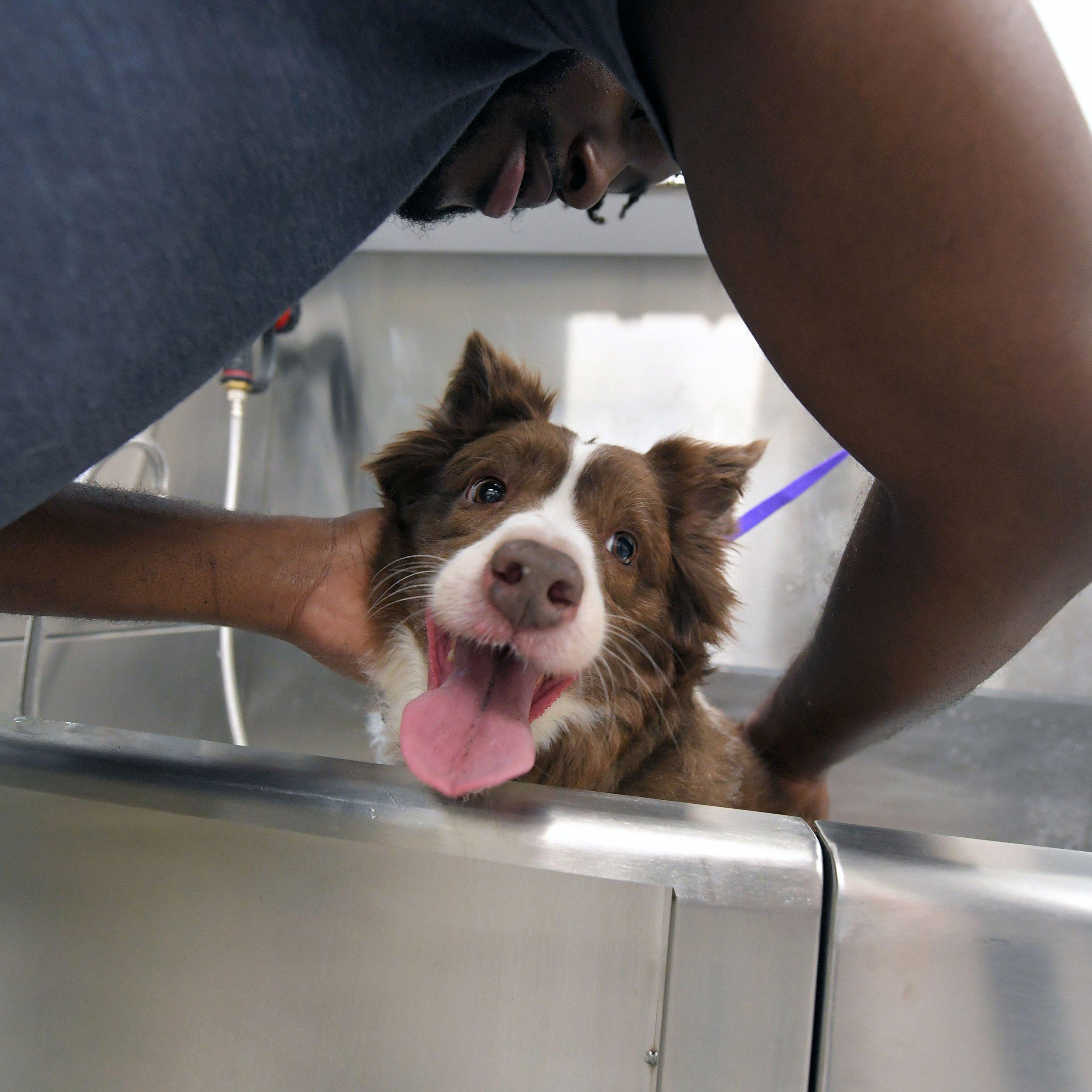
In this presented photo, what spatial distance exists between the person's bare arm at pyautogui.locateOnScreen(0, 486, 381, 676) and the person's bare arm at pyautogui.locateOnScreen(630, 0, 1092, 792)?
2.51 ft

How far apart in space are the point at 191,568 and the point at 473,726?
0.42 metres

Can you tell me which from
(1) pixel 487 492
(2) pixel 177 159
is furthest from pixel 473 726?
(2) pixel 177 159

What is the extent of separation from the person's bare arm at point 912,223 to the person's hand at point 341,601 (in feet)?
2.69

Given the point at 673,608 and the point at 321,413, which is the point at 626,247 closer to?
the point at 321,413

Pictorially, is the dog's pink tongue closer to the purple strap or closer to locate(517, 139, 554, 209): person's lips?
locate(517, 139, 554, 209): person's lips

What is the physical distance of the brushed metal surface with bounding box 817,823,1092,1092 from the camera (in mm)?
534

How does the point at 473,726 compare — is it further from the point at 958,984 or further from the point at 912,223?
the point at 912,223

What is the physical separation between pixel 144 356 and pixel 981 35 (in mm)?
544

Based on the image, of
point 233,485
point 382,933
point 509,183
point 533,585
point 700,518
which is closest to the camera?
point 382,933

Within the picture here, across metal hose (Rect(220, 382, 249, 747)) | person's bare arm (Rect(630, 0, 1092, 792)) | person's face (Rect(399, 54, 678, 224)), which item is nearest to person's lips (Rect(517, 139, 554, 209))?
person's face (Rect(399, 54, 678, 224))

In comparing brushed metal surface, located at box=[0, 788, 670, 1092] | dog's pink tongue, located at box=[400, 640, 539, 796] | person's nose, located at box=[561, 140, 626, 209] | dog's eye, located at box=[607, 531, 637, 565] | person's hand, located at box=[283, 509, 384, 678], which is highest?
person's nose, located at box=[561, 140, 626, 209]

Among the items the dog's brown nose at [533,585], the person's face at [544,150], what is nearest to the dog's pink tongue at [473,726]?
the dog's brown nose at [533,585]

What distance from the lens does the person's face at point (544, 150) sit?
1.05 meters

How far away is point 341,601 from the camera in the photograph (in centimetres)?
121
